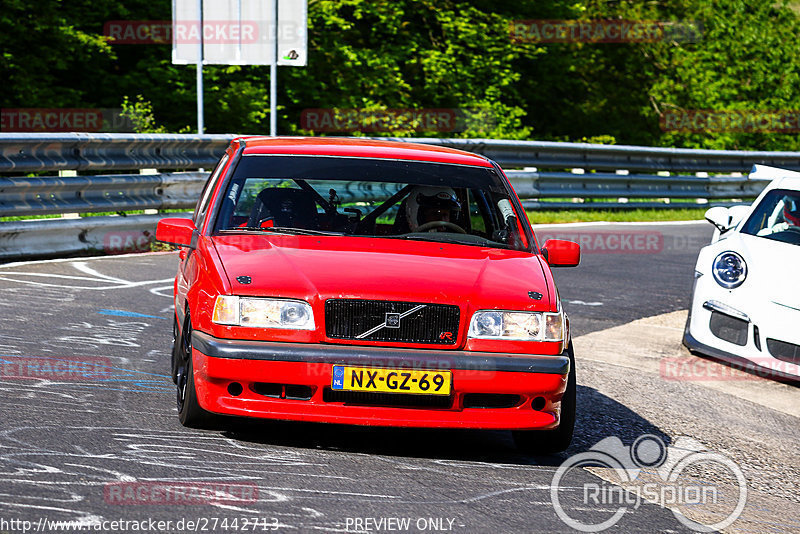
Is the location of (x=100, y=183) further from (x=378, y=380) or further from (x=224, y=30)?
(x=224, y=30)

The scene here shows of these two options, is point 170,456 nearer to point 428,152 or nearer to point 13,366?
point 13,366

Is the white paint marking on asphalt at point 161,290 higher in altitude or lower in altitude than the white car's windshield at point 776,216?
lower

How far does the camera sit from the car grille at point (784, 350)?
739 centimetres

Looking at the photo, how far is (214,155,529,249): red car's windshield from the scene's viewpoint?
19.1ft

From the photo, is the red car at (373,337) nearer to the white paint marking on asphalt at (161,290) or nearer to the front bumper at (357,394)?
the front bumper at (357,394)

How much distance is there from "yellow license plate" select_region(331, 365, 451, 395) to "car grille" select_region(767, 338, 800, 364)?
11.5 ft

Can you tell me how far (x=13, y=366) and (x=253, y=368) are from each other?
2.03 metres

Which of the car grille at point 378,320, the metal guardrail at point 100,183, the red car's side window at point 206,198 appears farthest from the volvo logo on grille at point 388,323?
the metal guardrail at point 100,183

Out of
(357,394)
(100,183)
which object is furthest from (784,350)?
(100,183)

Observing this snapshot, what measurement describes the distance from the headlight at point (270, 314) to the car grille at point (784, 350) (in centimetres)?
380

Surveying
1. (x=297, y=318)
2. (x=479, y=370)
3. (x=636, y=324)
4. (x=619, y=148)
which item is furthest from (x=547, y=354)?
(x=619, y=148)

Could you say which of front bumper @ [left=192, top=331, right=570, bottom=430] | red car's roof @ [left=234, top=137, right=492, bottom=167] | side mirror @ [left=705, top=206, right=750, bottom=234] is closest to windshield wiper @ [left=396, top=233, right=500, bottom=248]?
red car's roof @ [left=234, top=137, right=492, bottom=167]

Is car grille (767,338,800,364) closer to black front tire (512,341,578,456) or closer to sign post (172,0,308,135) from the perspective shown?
black front tire (512,341,578,456)

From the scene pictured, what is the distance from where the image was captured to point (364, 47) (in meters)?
31.0
